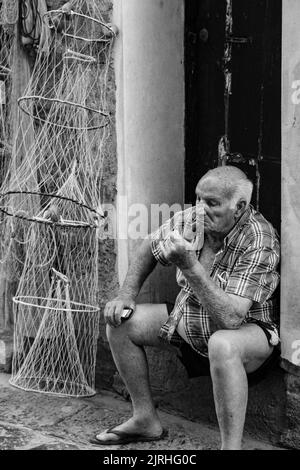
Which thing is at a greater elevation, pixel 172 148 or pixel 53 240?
pixel 172 148

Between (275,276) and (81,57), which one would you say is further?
(81,57)

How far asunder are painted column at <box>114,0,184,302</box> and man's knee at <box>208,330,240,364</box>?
1062 mm

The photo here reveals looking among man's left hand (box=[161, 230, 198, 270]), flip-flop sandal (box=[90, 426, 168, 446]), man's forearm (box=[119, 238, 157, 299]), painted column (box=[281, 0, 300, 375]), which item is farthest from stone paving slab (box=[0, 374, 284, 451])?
man's left hand (box=[161, 230, 198, 270])

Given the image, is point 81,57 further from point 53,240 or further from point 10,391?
point 10,391

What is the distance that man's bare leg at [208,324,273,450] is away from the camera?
344 cm

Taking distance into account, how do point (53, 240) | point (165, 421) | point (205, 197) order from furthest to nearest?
1. point (53, 240)
2. point (165, 421)
3. point (205, 197)

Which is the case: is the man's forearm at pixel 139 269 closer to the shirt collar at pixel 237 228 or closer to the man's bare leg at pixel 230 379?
the shirt collar at pixel 237 228

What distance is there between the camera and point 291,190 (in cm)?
371

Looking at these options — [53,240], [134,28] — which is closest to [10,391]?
[53,240]

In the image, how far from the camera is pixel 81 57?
4422mm

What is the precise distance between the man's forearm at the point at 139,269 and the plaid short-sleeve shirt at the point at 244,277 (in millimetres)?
242

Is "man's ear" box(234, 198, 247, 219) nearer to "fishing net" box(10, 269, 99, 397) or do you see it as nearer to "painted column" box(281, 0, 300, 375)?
"painted column" box(281, 0, 300, 375)
